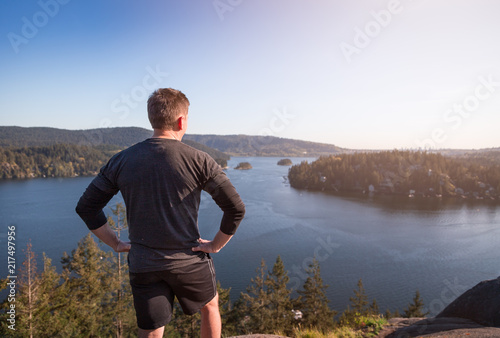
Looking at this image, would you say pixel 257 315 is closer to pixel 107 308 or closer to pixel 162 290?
pixel 107 308

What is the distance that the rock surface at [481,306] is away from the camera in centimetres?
404

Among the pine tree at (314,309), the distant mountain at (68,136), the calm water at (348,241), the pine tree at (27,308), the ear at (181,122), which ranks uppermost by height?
the distant mountain at (68,136)

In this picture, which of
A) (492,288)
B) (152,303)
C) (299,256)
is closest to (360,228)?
(299,256)

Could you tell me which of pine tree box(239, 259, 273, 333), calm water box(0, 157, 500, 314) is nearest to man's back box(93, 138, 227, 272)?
pine tree box(239, 259, 273, 333)

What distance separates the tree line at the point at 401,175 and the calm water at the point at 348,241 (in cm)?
1838

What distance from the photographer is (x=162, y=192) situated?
1.52 m

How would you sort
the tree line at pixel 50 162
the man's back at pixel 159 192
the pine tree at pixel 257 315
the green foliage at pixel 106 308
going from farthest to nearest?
the tree line at pixel 50 162, the pine tree at pixel 257 315, the green foliage at pixel 106 308, the man's back at pixel 159 192

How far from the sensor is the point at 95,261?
15781mm

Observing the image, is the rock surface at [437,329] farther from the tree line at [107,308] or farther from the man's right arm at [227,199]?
the tree line at [107,308]

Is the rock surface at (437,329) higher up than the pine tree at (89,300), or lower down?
higher up

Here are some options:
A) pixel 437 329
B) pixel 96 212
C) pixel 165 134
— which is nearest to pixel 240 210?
pixel 165 134

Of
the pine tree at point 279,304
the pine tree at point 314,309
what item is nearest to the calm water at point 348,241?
the pine tree at point 314,309

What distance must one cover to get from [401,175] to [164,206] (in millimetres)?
90286

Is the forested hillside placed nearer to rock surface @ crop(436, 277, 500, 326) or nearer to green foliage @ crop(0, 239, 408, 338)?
green foliage @ crop(0, 239, 408, 338)
